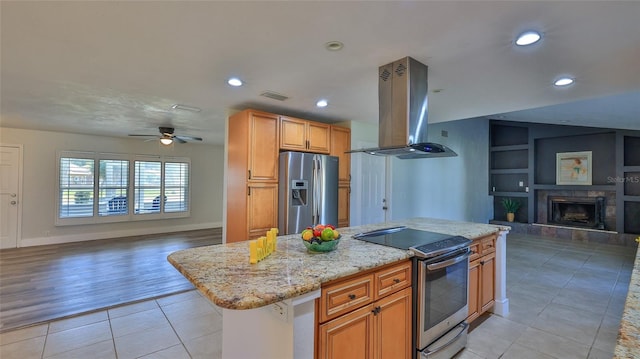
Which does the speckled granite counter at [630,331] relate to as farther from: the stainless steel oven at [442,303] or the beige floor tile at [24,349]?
the beige floor tile at [24,349]

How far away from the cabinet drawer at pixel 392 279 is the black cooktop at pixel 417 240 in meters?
0.15

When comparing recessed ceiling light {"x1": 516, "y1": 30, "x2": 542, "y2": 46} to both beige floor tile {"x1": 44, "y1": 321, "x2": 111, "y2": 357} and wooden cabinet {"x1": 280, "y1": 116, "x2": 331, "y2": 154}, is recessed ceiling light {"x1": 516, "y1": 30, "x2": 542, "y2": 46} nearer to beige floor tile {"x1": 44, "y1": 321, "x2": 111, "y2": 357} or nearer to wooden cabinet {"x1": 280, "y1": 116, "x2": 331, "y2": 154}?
wooden cabinet {"x1": 280, "y1": 116, "x2": 331, "y2": 154}

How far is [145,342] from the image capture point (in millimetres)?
2467

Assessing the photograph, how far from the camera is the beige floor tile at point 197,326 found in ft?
8.57

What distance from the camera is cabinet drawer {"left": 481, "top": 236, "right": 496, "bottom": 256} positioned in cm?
272

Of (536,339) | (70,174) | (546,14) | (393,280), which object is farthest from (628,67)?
(70,174)

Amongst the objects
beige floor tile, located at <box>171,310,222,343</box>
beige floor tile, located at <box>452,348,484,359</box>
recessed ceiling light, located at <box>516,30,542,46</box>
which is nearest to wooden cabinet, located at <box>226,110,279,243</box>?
beige floor tile, located at <box>171,310,222,343</box>

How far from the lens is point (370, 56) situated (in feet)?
7.28

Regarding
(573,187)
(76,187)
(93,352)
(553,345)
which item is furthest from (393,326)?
(573,187)

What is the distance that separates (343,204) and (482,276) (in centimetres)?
213

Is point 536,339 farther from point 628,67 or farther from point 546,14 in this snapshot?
point 546,14

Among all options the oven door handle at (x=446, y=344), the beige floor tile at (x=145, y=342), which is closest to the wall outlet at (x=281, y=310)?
the oven door handle at (x=446, y=344)

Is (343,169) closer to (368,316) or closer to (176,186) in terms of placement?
(368,316)

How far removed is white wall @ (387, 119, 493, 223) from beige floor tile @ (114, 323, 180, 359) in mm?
3686
